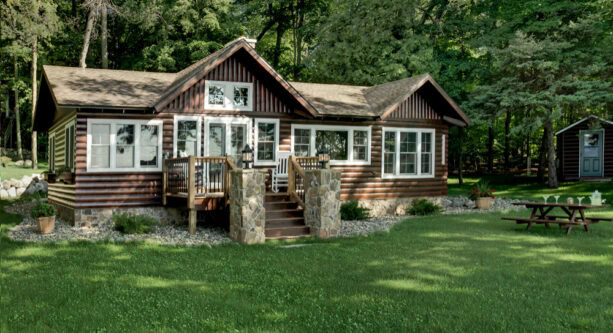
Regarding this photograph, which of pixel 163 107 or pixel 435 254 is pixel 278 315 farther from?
pixel 163 107

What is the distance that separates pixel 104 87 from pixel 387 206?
10.6 meters

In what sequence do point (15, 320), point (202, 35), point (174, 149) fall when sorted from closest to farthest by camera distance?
point (15, 320), point (174, 149), point (202, 35)

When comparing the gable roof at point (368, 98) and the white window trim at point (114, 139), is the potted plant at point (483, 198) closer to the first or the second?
the gable roof at point (368, 98)

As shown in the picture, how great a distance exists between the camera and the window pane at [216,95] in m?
15.8

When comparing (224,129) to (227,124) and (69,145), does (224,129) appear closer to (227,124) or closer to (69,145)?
(227,124)

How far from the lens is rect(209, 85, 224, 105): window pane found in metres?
15.8

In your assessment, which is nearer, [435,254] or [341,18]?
[435,254]

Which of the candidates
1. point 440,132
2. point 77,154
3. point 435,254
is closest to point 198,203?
point 77,154

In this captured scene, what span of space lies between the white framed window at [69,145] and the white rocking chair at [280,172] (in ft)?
20.6

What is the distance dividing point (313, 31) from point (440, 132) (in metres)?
15.2

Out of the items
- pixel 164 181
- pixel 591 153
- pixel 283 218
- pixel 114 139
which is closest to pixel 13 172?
pixel 114 139

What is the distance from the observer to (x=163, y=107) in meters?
14.1

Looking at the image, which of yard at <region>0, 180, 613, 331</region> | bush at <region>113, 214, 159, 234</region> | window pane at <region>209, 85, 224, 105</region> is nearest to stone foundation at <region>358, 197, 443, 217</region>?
window pane at <region>209, 85, 224, 105</region>

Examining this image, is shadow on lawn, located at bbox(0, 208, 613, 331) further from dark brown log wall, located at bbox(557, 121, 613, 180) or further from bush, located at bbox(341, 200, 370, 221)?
dark brown log wall, located at bbox(557, 121, 613, 180)
